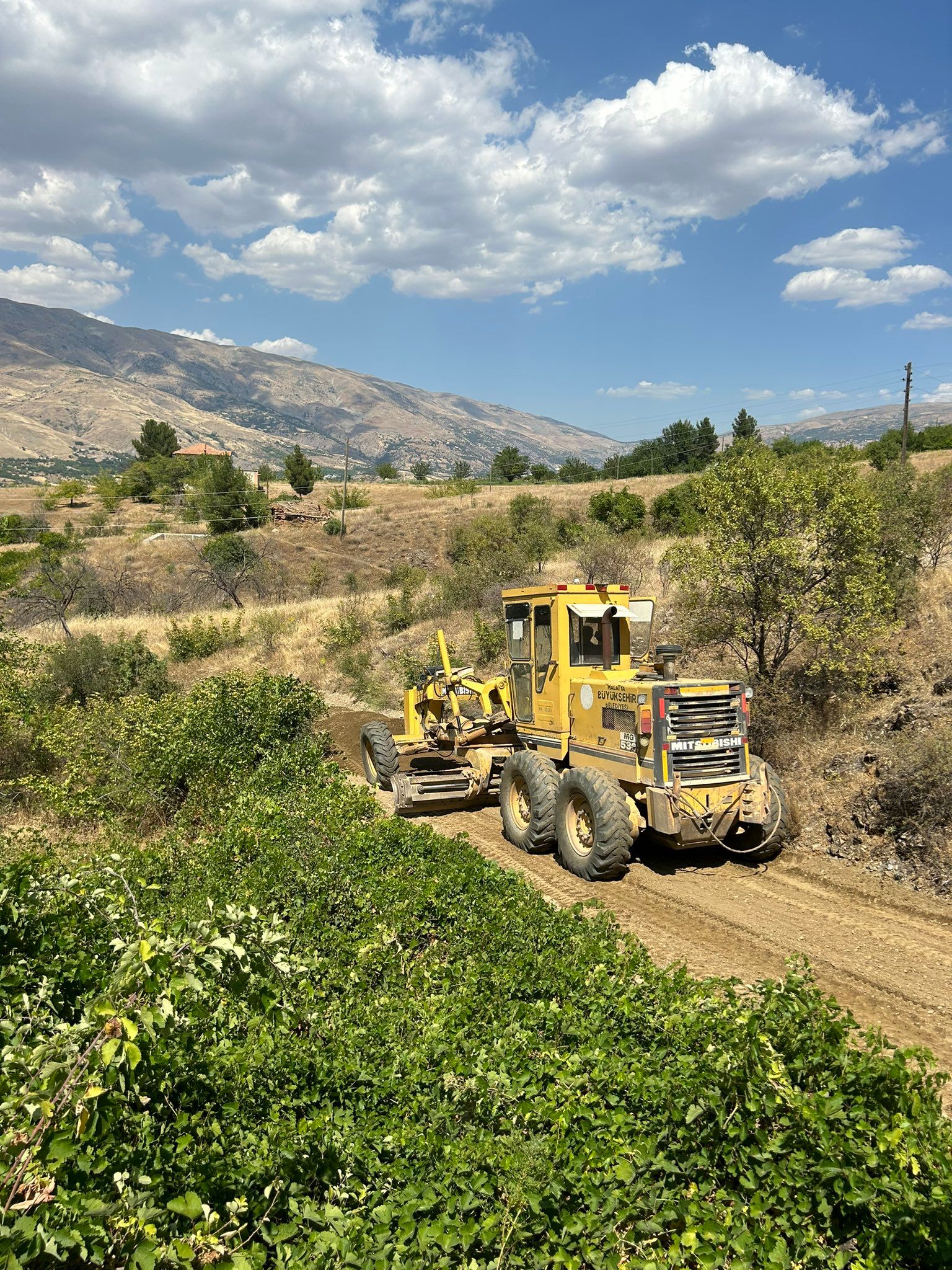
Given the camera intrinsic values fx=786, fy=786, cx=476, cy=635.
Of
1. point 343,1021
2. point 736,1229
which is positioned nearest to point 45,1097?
point 343,1021

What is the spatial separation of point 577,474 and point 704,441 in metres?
10.5

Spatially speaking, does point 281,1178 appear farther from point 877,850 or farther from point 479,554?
point 479,554

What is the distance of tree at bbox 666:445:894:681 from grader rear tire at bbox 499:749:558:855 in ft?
13.0

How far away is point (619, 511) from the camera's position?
35.5 m

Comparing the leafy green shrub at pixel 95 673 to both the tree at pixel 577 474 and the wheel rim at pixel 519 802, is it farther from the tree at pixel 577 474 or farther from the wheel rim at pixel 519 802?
the tree at pixel 577 474

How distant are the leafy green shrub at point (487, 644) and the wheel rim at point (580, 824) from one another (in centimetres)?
1189

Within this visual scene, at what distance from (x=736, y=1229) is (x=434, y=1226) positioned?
119cm

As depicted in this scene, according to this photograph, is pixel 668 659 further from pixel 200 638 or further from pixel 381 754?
pixel 200 638

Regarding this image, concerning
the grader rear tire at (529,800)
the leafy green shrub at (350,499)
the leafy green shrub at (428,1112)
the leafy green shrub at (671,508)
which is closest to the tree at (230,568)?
the leafy green shrub at (350,499)

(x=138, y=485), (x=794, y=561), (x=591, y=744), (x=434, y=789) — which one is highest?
(x=138, y=485)

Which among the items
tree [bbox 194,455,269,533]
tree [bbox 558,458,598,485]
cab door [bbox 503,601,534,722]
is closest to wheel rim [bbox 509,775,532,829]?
cab door [bbox 503,601,534,722]

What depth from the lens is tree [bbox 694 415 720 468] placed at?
5949 cm

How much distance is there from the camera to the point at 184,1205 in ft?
8.73

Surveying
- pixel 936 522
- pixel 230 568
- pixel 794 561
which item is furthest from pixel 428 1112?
pixel 230 568
